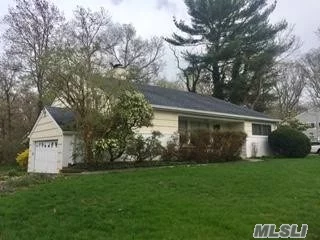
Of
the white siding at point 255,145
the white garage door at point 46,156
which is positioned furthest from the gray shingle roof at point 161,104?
the white garage door at point 46,156

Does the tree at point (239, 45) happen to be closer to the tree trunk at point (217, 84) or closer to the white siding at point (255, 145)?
the tree trunk at point (217, 84)

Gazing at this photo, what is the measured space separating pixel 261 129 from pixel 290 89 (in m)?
27.6

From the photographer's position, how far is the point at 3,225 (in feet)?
26.5

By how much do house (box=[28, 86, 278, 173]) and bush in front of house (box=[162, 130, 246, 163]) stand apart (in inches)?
46.3

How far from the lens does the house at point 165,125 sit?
1959cm

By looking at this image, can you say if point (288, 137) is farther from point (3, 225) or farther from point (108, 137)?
point (3, 225)

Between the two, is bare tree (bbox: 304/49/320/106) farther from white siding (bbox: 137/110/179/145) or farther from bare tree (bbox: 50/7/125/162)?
bare tree (bbox: 50/7/125/162)

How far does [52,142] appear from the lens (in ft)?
68.2

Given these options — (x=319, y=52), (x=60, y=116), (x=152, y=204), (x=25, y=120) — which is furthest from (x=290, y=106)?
(x=152, y=204)

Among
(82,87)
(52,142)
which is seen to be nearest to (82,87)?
(82,87)

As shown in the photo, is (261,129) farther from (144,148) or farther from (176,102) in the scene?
(144,148)

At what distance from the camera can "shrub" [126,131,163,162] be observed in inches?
725

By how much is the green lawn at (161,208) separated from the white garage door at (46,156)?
7975 millimetres

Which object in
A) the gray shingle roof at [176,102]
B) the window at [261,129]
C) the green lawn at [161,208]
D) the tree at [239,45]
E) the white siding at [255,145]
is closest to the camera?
the green lawn at [161,208]
